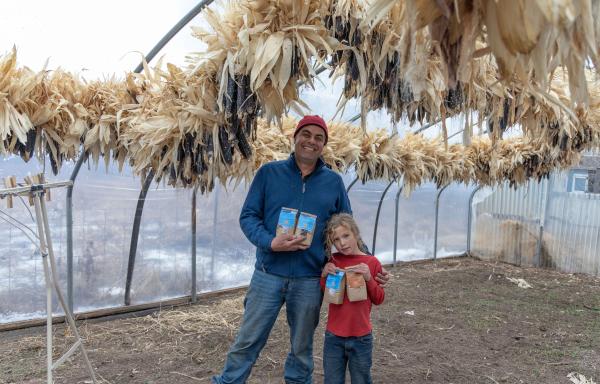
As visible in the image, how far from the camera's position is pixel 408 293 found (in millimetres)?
5988

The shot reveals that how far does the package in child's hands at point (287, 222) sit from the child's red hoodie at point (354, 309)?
32 cm

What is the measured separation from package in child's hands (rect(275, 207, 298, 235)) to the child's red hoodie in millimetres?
320

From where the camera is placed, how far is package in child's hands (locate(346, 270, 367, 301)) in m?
2.06

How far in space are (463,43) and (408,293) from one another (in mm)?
5718

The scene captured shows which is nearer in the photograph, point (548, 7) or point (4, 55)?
point (548, 7)

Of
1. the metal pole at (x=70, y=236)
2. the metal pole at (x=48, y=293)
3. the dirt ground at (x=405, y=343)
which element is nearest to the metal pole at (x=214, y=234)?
the dirt ground at (x=405, y=343)

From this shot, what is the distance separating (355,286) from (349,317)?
6.9 inches

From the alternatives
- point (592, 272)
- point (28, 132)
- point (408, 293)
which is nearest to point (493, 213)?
point (592, 272)

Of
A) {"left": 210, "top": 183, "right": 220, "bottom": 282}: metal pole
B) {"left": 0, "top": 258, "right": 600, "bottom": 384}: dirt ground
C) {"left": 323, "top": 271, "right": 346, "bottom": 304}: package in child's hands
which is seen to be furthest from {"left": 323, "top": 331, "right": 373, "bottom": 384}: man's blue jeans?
{"left": 210, "top": 183, "right": 220, "bottom": 282}: metal pole

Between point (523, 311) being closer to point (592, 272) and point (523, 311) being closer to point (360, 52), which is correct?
point (592, 272)

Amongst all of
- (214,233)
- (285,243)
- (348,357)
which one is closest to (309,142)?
(285,243)

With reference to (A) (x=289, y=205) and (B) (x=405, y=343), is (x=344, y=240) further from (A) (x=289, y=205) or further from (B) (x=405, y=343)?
(B) (x=405, y=343)

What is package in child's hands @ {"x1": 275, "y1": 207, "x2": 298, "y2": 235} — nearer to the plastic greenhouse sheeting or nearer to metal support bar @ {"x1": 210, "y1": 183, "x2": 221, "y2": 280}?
the plastic greenhouse sheeting

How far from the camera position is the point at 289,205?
Answer: 2156 mm
